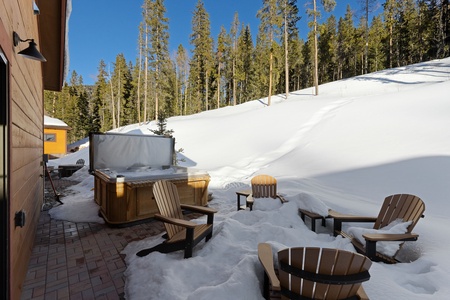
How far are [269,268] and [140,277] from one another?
1.48 meters

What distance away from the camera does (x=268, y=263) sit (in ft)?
6.43

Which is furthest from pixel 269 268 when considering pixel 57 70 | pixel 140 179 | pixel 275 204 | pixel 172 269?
pixel 57 70

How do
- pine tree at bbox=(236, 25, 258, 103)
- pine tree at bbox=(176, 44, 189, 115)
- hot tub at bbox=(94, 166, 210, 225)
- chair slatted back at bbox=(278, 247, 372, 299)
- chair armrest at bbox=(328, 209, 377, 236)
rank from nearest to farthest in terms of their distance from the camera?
1. chair slatted back at bbox=(278, 247, 372, 299)
2. chair armrest at bbox=(328, 209, 377, 236)
3. hot tub at bbox=(94, 166, 210, 225)
4. pine tree at bbox=(236, 25, 258, 103)
5. pine tree at bbox=(176, 44, 189, 115)

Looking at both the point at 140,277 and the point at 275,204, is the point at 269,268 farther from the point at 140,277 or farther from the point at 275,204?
the point at 275,204

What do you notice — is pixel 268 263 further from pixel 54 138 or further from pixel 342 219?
pixel 54 138

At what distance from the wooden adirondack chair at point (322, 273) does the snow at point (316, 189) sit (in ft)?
1.66

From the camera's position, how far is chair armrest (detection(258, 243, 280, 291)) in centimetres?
165

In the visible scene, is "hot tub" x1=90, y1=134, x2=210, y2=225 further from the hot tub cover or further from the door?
the door

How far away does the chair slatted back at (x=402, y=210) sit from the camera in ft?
8.81

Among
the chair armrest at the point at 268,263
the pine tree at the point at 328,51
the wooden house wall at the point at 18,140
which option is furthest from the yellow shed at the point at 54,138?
the pine tree at the point at 328,51

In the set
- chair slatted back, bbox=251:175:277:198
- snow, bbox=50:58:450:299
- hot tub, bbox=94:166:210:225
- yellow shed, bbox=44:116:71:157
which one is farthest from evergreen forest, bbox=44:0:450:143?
hot tub, bbox=94:166:210:225

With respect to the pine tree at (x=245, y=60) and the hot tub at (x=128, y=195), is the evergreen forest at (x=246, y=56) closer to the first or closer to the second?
the pine tree at (x=245, y=60)

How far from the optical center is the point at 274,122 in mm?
13781

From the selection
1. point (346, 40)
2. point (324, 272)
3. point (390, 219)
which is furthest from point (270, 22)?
point (324, 272)
